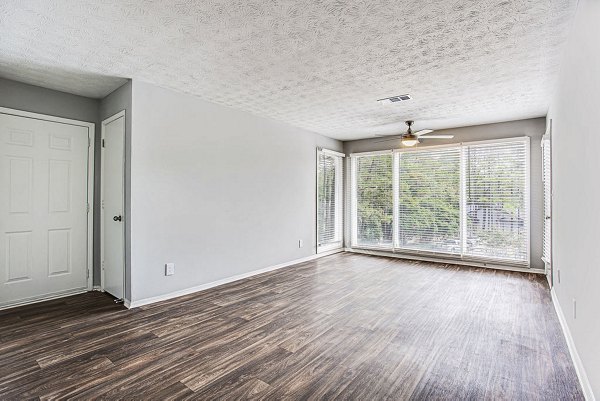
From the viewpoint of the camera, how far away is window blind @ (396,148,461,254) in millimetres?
5918

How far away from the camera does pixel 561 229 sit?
324 cm

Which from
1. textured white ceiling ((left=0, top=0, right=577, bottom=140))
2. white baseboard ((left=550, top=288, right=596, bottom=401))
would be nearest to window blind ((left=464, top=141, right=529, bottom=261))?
textured white ceiling ((left=0, top=0, right=577, bottom=140))

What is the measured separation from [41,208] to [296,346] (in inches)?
136

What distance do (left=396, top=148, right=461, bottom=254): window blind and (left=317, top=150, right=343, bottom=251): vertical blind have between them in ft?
4.39

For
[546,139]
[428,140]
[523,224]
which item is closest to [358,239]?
[428,140]

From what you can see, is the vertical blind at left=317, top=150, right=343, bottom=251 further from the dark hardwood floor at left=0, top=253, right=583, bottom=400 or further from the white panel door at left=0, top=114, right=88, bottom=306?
the white panel door at left=0, top=114, right=88, bottom=306

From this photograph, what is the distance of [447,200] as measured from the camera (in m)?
5.96

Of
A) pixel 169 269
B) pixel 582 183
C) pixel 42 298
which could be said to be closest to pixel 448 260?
pixel 582 183

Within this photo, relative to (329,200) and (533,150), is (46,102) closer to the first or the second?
(329,200)

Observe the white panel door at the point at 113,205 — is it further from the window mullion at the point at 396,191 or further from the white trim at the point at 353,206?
the window mullion at the point at 396,191

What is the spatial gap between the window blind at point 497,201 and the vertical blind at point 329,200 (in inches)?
102

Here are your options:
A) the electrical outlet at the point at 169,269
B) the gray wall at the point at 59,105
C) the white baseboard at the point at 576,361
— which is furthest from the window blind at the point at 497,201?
the gray wall at the point at 59,105

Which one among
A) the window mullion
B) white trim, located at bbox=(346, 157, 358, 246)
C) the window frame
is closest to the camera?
the window mullion

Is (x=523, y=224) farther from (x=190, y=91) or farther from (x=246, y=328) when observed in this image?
(x=190, y=91)
